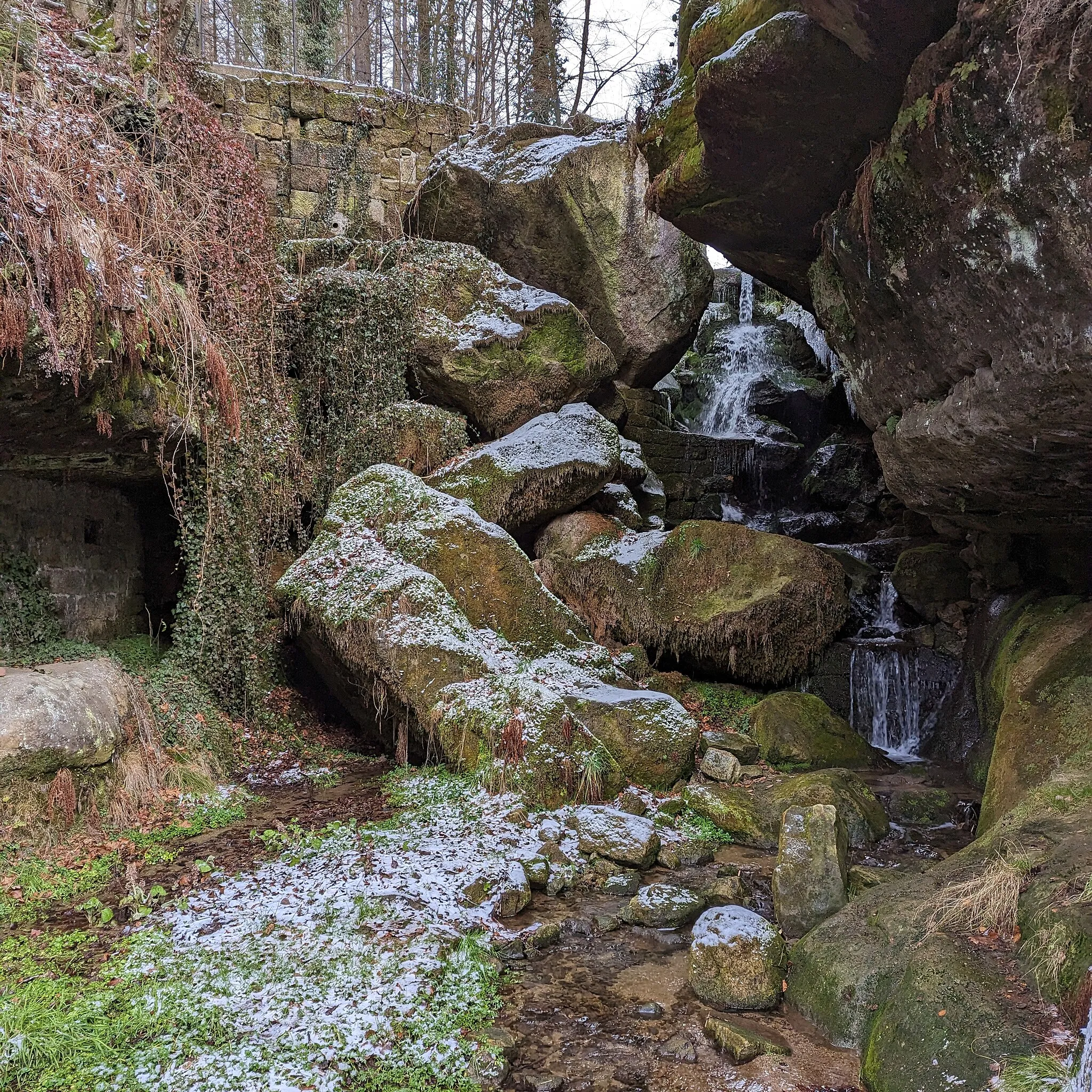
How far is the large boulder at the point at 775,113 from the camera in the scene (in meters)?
4.40

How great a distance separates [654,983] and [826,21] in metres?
5.41

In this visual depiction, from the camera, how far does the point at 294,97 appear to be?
471 inches

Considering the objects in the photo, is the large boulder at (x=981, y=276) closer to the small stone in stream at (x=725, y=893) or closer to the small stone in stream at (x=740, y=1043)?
the small stone in stream at (x=725, y=893)

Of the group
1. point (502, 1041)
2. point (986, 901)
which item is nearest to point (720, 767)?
point (986, 901)

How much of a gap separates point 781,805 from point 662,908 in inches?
73.9

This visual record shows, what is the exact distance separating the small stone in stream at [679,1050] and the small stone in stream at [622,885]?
5.11 feet

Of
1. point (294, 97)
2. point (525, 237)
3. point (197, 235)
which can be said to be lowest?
point (197, 235)

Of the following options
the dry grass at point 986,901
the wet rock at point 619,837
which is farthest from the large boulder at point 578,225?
the dry grass at point 986,901

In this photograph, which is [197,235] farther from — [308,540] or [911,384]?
[911,384]

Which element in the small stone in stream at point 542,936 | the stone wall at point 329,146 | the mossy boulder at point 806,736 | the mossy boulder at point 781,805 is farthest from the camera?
the stone wall at point 329,146

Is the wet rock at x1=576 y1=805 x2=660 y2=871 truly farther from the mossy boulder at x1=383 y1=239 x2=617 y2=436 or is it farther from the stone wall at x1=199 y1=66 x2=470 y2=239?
the stone wall at x1=199 y1=66 x2=470 y2=239

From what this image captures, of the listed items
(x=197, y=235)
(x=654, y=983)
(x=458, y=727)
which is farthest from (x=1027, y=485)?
(x=197, y=235)

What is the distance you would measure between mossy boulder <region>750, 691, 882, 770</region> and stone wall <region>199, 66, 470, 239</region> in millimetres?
9142

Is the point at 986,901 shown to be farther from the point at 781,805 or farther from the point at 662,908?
the point at 781,805
